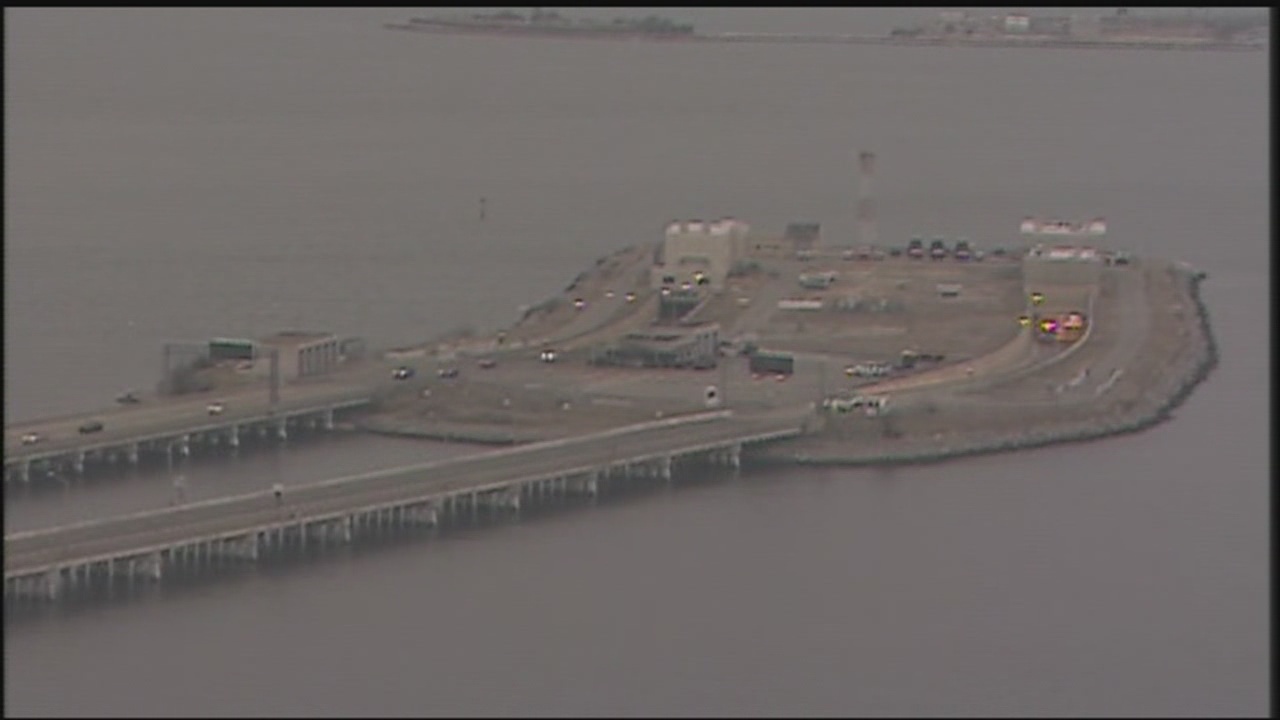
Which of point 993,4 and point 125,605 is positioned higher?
point 993,4

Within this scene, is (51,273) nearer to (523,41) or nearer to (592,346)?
(592,346)

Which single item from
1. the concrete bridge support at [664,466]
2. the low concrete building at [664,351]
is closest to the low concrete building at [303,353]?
the low concrete building at [664,351]

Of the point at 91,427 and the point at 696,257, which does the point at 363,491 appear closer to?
the point at 91,427

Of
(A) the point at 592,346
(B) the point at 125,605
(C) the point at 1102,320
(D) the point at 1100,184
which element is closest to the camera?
(B) the point at 125,605

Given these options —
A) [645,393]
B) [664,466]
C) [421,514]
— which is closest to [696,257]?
[645,393]

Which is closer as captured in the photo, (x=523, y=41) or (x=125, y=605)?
(x=125, y=605)

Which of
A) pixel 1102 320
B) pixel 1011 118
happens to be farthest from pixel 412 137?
pixel 1102 320

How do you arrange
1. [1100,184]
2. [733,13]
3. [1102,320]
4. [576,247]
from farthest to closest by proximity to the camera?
[733,13] < [1100,184] < [576,247] < [1102,320]

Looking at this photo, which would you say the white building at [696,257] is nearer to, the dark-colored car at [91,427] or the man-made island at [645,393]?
the man-made island at [645,393]
